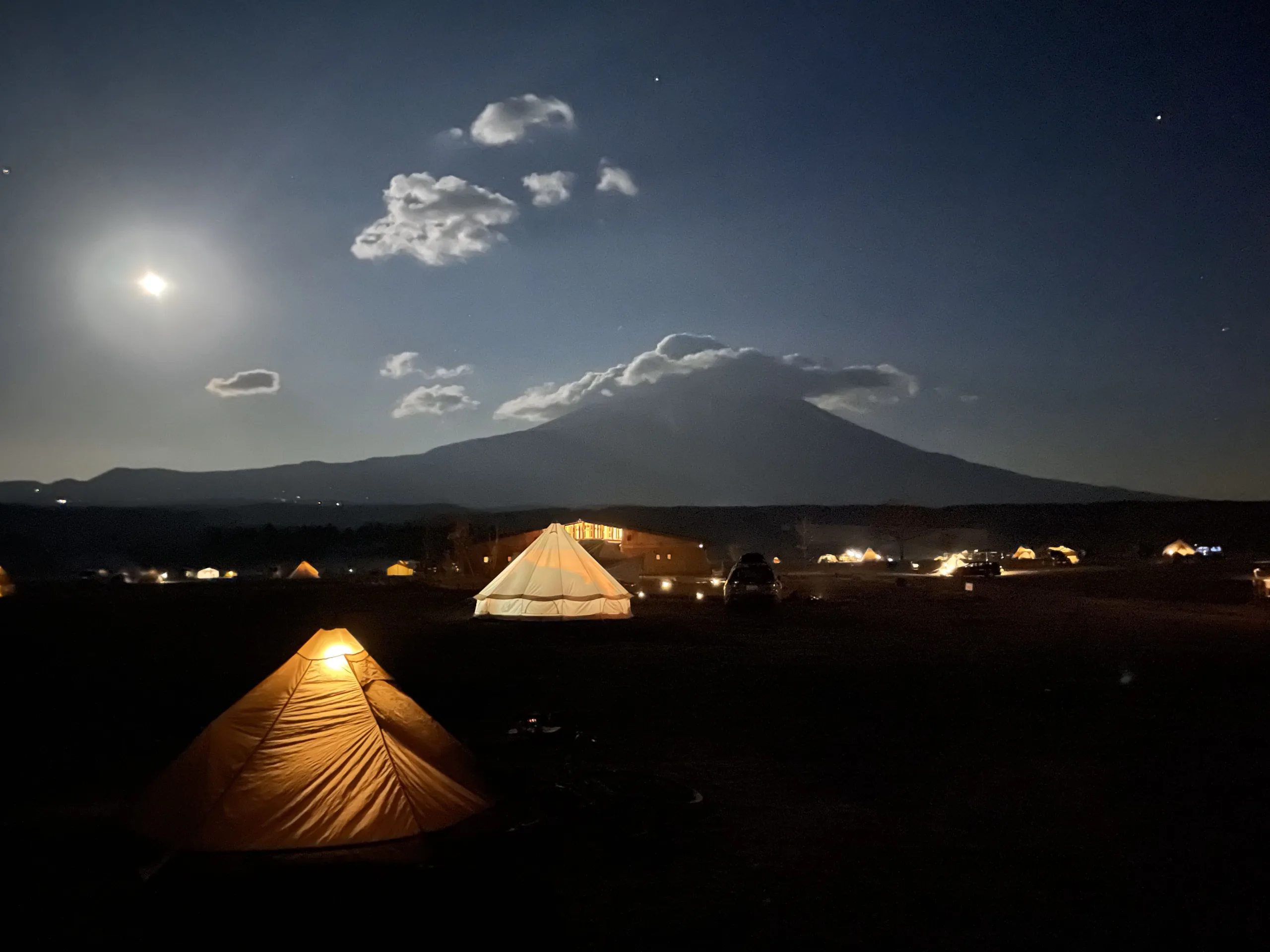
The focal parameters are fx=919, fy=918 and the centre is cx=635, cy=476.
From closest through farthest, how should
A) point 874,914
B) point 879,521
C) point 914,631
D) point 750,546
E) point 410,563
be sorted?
point 874,914 < point 914,631 < point 410,563 < point 750,546 < point 879,521

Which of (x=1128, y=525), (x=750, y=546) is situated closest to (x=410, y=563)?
(x=750, y=546)

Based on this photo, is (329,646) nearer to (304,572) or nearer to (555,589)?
(555,589)

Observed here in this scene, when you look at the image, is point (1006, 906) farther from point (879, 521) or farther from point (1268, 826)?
point (879, 521)

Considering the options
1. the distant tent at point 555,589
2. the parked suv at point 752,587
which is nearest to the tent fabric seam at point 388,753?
the distant tent at point 555,589

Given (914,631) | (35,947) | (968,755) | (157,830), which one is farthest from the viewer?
(914,631)

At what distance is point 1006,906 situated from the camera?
522cm

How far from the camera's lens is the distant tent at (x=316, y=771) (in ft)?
20.7

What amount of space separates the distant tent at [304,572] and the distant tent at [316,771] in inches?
2318

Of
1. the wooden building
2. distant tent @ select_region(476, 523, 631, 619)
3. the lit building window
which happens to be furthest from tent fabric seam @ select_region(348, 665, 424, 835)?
the lit building window

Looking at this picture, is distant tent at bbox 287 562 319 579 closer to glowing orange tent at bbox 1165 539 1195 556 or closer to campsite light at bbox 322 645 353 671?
campsite light at bbox 322 645 353 671

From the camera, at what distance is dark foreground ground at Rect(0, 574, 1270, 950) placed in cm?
505

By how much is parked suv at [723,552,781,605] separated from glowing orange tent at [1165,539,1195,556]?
65366 mm

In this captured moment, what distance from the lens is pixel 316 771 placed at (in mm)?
6656

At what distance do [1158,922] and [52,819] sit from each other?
295 inches
